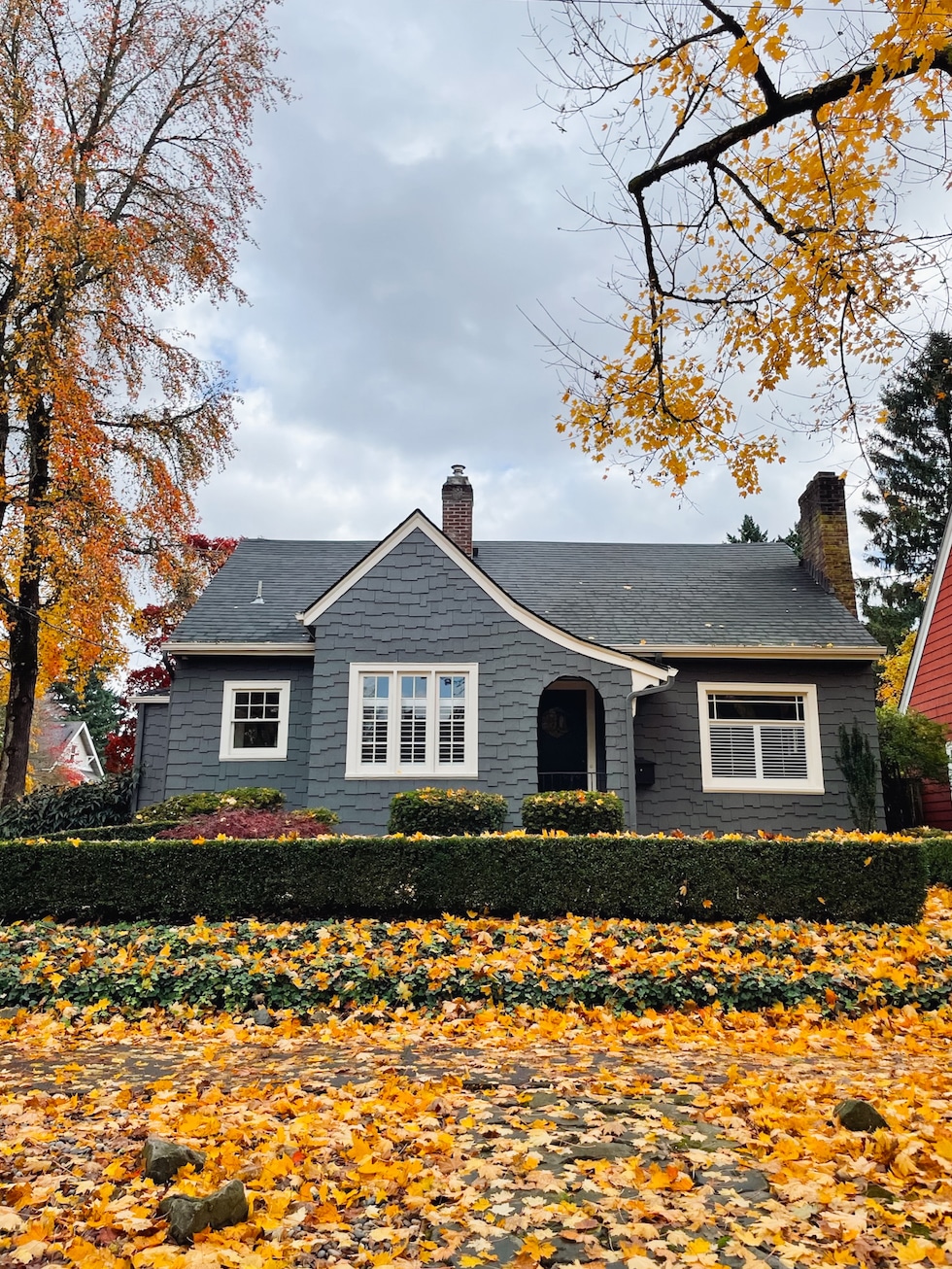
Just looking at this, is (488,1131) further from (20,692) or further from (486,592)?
(20,692)

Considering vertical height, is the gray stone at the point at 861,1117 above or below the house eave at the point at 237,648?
below

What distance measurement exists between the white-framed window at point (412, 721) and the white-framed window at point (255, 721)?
164 cm

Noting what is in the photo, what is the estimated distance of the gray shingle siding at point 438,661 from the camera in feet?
43.6

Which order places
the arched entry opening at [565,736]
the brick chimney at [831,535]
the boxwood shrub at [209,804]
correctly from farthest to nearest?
the brick chimney at [831,535] → the arched entry opening at [565,736] → the boxwood shrub at [209,804]

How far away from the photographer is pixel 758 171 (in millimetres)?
7016

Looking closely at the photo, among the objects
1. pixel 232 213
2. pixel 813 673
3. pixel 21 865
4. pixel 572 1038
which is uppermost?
pixel 232 213

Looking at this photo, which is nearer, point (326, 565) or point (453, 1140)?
point (453, 1140)

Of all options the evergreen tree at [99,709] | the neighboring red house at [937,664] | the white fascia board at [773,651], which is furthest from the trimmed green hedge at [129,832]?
the evergreen tree at [99,709]

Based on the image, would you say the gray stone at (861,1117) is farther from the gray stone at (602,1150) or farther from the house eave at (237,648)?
the house eave at (237,648)

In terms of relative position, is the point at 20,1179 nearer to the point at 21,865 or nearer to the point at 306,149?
the point at 21,865

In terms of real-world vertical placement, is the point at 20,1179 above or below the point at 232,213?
below

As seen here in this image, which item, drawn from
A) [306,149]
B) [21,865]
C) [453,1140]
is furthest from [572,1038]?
[306,149]

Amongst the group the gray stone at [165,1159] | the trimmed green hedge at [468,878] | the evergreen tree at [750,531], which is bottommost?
the gray stone at [165,1159]

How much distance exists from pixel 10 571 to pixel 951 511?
16.2 meters
